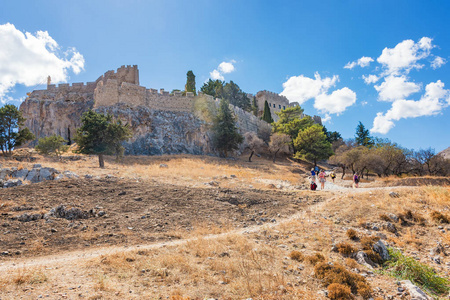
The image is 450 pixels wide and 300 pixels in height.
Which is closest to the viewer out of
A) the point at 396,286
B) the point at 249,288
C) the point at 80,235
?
the point at 249,288

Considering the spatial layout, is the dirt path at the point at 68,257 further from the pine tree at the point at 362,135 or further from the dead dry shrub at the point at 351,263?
the pine tree at the point at 362,135

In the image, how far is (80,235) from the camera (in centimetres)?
748

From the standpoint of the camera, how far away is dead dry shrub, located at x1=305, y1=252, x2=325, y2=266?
6.27m

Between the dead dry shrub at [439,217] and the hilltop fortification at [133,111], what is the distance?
2856 cm

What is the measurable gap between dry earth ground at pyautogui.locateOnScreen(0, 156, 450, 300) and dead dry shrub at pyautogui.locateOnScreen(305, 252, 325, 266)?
0.05 metres

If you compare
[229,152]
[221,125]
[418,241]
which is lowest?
[418,241]

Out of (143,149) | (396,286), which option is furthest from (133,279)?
(143,149)

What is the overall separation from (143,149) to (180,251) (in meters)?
27.4

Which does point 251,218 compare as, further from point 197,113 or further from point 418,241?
point 197,113

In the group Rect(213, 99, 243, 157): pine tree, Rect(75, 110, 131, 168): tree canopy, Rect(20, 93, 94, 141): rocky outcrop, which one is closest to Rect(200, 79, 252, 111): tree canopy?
Rect(213, 99, 243, 157): pine tree

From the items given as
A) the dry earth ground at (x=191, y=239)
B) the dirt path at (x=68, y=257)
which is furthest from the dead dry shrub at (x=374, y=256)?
the dirt path at (x=68, y=257)

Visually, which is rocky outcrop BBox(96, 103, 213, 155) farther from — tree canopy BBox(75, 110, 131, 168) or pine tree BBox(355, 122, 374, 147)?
pine tree BBox(355, 122, 374, 147)

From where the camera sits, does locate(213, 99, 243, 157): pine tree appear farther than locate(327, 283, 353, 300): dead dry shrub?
Yes

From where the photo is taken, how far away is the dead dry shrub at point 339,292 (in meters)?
4.74
